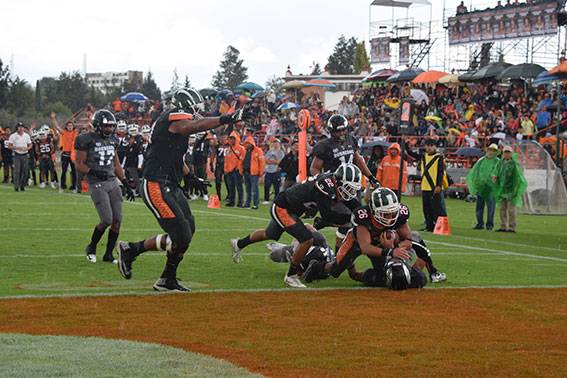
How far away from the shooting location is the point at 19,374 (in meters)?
5.43

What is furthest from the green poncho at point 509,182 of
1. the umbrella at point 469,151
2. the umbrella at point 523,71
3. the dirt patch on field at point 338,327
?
the umbrella at point 523,71

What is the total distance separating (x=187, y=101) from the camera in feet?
28.8

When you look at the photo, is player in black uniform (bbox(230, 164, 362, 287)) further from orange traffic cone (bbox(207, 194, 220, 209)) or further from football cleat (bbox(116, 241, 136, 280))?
orange traffic cone (bbox(207, 194, 220, 209))

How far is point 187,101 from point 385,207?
2.42 metres

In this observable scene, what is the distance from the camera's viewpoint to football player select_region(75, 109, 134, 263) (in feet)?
36.8

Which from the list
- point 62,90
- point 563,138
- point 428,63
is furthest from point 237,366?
point 62,90

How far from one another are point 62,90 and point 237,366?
90224 millimetres

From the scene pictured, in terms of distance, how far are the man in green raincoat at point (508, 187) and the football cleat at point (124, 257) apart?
1059 cm

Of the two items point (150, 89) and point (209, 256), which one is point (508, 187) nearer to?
point (209, 256)

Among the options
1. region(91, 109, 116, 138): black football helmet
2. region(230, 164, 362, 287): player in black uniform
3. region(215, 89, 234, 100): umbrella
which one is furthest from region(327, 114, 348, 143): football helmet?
region(215, 89, 234, 100): umbrella

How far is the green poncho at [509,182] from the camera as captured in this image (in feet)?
58.0

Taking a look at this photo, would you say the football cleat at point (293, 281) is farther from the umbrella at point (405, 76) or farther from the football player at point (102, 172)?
the umbrella at point (405, 76)

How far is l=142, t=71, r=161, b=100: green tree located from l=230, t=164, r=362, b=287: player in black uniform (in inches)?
3141

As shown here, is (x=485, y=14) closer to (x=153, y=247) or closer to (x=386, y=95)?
(x=386, y=95)
